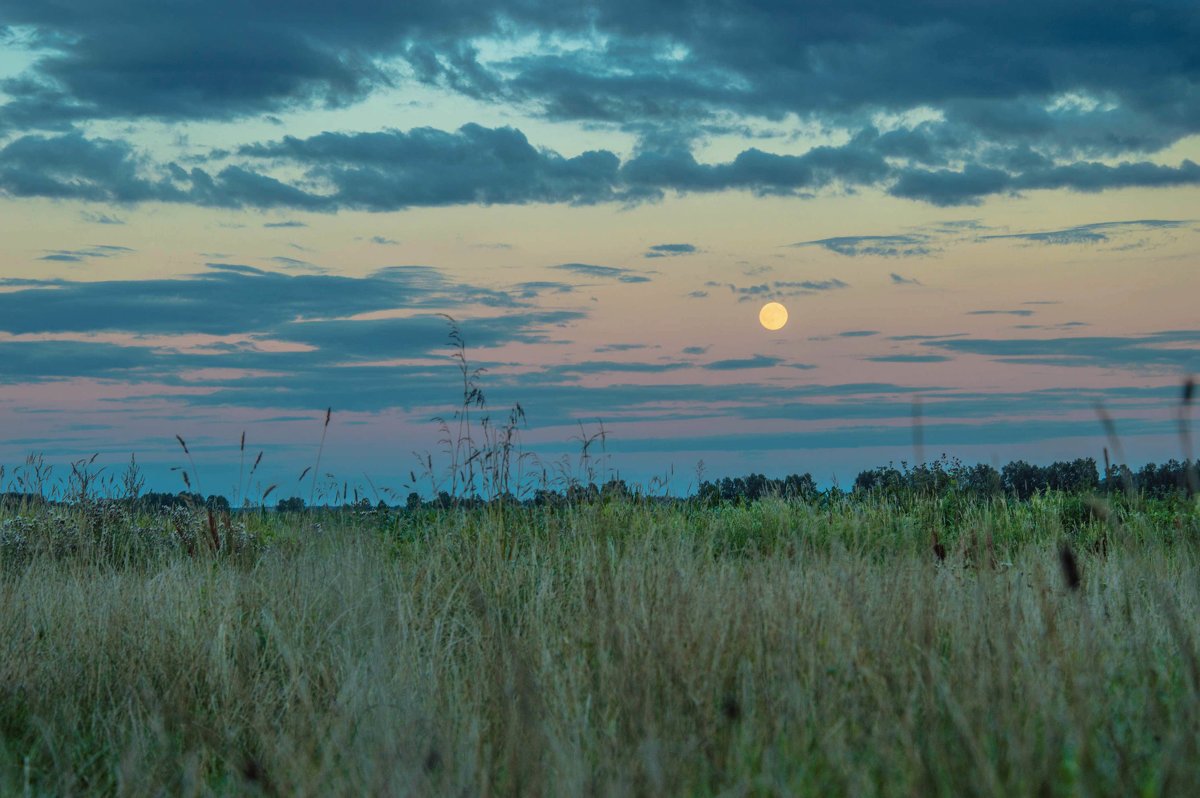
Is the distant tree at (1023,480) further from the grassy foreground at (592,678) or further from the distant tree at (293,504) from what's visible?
the distant tree at (293,504)

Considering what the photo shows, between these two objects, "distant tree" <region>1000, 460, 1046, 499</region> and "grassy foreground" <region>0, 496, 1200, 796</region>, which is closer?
"grassy foreground" <region>0, 496, 1200, 796</region>

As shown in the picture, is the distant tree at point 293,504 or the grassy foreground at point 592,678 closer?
the grassy foreground at point 592,678

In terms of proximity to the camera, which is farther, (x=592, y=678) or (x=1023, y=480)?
(x=1023, y=480)

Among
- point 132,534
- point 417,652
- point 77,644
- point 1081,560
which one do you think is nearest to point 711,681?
point 417,652

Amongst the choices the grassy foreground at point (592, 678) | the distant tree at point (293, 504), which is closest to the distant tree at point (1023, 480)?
the grassy foreground at point (592, 678)

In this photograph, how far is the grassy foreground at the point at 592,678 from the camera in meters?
3.53

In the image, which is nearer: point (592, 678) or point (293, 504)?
point (592, 678)

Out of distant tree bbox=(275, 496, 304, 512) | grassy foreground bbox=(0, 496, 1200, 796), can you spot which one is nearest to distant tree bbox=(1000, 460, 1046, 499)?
grassy foreground bbox=(0, 496, 1200, 796)

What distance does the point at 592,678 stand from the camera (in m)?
5.09

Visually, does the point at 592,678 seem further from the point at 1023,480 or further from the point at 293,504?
the point at 1023,480

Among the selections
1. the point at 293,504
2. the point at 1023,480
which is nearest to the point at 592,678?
the point at 293,504

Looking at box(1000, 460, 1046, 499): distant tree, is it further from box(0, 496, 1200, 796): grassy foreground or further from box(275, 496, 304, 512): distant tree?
box(275, 496, 304, 512): distant tree

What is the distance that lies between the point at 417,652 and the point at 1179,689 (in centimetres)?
362

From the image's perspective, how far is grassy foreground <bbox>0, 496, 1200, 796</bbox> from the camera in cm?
353
